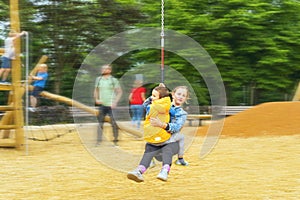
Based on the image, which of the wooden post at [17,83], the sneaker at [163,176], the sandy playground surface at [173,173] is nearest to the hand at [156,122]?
the sneaker at [163,176]

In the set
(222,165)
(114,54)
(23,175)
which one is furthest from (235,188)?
(114,54)

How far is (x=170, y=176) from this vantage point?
7254 mm

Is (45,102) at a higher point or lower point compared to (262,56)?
Result: lower

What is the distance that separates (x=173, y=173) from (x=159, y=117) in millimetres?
2238

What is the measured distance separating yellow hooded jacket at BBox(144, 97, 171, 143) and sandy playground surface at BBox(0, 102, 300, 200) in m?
0.71

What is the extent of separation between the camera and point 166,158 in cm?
562

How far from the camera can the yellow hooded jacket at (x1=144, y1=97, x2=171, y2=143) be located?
5.41m

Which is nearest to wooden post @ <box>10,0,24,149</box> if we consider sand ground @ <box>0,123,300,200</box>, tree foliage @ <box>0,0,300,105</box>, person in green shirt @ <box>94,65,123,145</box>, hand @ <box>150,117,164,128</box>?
sand ground @ <box>0,123,300,200</box>

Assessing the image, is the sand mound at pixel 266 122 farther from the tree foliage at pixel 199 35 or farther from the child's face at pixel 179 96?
the child's face at pixel 179 96

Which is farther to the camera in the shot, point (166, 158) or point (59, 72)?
point (59, 72)

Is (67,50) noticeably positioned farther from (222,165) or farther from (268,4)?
(222,165)

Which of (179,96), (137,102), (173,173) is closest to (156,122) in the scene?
(179,96)

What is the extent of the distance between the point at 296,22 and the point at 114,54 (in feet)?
22.8

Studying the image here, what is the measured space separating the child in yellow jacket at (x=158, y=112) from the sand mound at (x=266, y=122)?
7264 mm
